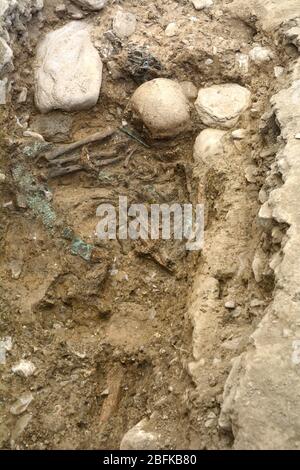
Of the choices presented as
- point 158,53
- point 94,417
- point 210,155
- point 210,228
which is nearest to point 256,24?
point 158,53

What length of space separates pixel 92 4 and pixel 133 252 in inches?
59.9

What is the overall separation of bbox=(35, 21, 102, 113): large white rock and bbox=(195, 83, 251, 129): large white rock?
0.60 metres

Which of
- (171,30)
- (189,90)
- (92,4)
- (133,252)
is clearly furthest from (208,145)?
(92,4)

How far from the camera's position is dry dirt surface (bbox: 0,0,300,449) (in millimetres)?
2504

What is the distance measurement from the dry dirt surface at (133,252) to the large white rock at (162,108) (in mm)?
71

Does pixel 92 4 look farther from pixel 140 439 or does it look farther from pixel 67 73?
pixel 140 439

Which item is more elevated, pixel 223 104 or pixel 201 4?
pixel 201 4

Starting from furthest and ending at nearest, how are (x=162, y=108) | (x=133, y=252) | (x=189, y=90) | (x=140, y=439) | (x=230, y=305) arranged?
1. (x=189, y=90)
2. (x=162, y=108)
3. (x=133, y=252)
4. (x=230, y=305)
5. (x=140, y=439)

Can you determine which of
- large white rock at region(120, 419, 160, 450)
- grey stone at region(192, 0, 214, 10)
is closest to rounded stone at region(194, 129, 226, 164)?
grey stone at region(192, 0, 214, 10)

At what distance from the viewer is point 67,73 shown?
336 cm

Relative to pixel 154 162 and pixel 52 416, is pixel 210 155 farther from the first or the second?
pixel 52 416

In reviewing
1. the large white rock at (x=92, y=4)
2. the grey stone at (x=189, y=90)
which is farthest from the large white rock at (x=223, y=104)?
the large white rock at (x=92, y=4)

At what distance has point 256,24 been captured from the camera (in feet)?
11.6
